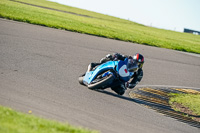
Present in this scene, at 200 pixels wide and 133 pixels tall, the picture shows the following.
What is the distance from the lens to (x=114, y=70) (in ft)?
30.6

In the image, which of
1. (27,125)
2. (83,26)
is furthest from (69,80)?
(83,26)

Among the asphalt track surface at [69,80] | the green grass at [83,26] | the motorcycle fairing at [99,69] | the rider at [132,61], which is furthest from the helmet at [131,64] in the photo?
the green grass at [83,26]

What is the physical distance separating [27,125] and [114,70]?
4.30 meters

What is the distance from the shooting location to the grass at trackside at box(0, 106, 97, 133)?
16.5ft

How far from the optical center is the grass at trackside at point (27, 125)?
504cm

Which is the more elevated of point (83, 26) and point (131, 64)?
point (131, 64)

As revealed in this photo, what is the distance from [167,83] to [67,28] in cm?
873

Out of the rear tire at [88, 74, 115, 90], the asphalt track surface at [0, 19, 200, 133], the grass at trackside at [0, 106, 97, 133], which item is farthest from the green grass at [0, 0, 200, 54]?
the grass at trackside at [0, 106, 97, 133]

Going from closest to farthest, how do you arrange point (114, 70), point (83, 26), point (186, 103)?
point (114, 70), point (186, 103), point (83, 26)

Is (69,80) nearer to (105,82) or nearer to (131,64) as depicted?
(105,82)

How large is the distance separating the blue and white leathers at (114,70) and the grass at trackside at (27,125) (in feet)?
12.4

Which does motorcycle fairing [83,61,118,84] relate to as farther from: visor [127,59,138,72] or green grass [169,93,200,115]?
green grass [169,93,200,115]

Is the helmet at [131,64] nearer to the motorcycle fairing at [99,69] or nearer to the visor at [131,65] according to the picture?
the visor at [131,65]

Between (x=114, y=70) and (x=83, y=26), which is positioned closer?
(x=114, y=70)
